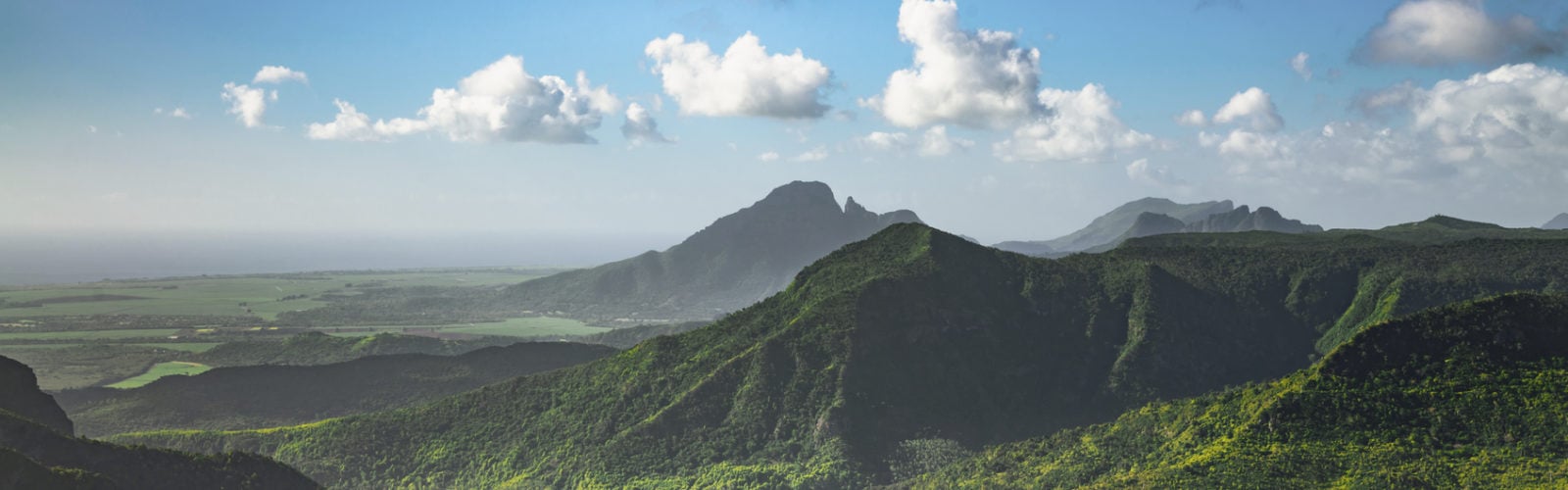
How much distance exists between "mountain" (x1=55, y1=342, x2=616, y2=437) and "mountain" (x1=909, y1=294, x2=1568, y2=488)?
8815 centimetres

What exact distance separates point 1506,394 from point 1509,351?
580cm

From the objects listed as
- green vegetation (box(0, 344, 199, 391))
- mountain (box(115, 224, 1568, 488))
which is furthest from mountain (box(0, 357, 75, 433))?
green vegetation (box(0, 344, 199, 391))

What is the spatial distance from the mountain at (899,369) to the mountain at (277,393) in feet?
58.3

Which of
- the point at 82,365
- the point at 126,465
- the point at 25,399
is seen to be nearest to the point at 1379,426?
the point at 126,465

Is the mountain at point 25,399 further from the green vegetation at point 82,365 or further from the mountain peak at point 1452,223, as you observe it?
the mountain peak at point 1452,223

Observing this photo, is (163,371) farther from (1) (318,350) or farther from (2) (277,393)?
(2) (277,393)

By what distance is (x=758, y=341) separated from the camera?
370ft

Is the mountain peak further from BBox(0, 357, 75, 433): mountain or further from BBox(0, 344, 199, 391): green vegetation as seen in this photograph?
BBox(0, 344, 199, 391): green vegetation

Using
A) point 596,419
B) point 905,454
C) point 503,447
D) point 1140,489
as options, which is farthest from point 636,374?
point 1140,489

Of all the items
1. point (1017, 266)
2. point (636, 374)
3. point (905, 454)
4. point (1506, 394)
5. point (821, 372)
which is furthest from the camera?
point (1017, 266)

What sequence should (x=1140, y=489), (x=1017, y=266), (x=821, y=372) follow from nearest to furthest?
1. (x=1140, y=489)
2. (x=821, y=372)
3. (x=1017, y=266)

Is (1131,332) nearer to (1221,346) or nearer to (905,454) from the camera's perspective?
(1221,346)

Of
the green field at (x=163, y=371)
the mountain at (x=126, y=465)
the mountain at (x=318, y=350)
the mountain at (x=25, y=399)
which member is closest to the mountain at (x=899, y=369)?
the mountain at (x=25, y=399)

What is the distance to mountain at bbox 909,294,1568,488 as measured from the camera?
6494cm
